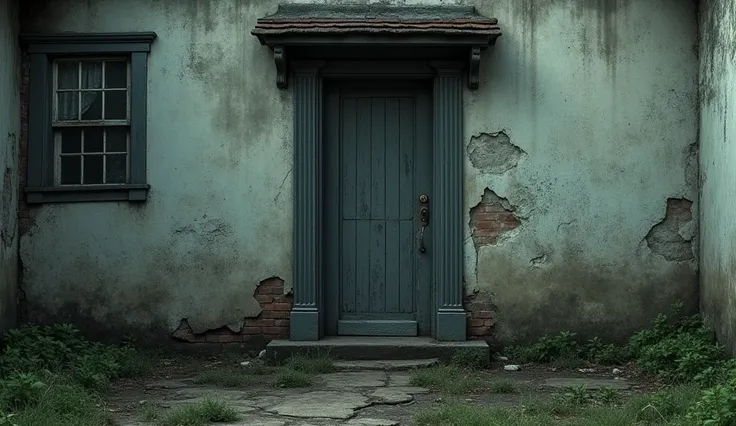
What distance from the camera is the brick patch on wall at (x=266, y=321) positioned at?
397 inches

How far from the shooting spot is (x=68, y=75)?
409 inches

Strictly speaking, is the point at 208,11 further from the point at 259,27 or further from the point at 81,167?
the point at 81,167

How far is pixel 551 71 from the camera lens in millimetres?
10062

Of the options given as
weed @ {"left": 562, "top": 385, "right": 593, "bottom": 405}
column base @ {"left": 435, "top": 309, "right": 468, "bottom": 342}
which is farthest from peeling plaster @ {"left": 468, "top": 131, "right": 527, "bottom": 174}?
weed @ {"left": 562, "top": 385, "right": 593, "bottom": 405}

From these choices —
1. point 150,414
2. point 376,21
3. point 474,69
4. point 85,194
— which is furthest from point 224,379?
point 474,69

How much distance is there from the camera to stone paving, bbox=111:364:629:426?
23.1 ft

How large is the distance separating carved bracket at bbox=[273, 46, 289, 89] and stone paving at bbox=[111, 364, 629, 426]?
2.87m

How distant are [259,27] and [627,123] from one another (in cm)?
369

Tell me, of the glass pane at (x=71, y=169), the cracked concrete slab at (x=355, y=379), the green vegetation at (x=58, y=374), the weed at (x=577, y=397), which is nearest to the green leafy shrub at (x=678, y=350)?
the weed at (x=577, y=397)

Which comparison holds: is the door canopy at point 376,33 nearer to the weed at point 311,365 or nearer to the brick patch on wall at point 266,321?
the brick patch on wall at point 266,321

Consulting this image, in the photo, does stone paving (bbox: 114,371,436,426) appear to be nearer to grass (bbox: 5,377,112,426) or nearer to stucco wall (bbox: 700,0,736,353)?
grass (bbox: 5,377,112,426)

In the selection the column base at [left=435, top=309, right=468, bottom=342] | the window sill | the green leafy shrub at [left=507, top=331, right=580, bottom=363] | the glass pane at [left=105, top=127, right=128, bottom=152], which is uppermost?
the glass pane at [left=105, top=127, right=128, bottom=152]

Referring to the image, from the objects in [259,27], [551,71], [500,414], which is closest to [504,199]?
[551,71]

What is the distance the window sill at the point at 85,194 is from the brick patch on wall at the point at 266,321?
1354 millimetres
